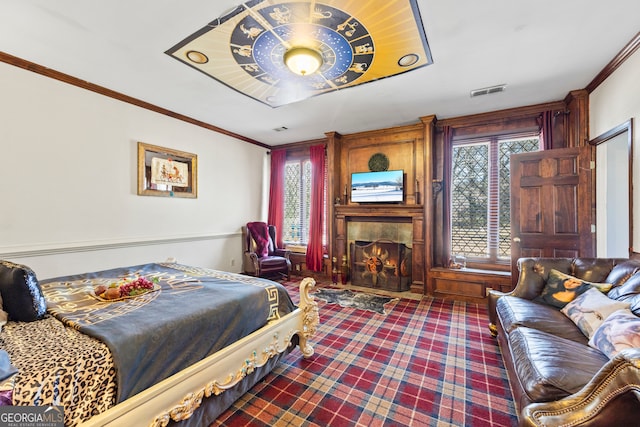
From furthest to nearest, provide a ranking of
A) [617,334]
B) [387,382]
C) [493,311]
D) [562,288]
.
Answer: [493,311] < [562,288] < [387,382] < [617,334]

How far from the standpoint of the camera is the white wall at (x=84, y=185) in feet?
8.52

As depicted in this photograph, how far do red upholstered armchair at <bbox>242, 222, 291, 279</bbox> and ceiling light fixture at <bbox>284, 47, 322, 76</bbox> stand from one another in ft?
10.3

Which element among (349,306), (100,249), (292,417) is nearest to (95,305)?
(292,417)

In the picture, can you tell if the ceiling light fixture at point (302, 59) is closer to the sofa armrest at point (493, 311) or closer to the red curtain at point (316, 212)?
the red curtain at point (316, 212)

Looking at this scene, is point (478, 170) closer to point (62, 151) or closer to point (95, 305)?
point (95, 305)

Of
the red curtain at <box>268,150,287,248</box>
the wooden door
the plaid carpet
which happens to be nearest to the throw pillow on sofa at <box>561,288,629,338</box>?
the plaid carpet

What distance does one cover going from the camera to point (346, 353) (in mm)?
2414

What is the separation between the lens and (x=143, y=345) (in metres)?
1.32

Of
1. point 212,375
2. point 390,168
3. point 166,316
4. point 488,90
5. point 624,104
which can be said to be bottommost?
point 212,375

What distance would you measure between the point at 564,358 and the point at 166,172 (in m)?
4.55

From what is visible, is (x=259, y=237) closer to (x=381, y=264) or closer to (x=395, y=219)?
(x=381, y=264)

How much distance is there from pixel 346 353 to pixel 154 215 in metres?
3.17

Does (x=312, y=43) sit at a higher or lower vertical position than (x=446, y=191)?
higher

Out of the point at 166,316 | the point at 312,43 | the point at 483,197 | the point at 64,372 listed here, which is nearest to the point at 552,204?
the point at 483,197
